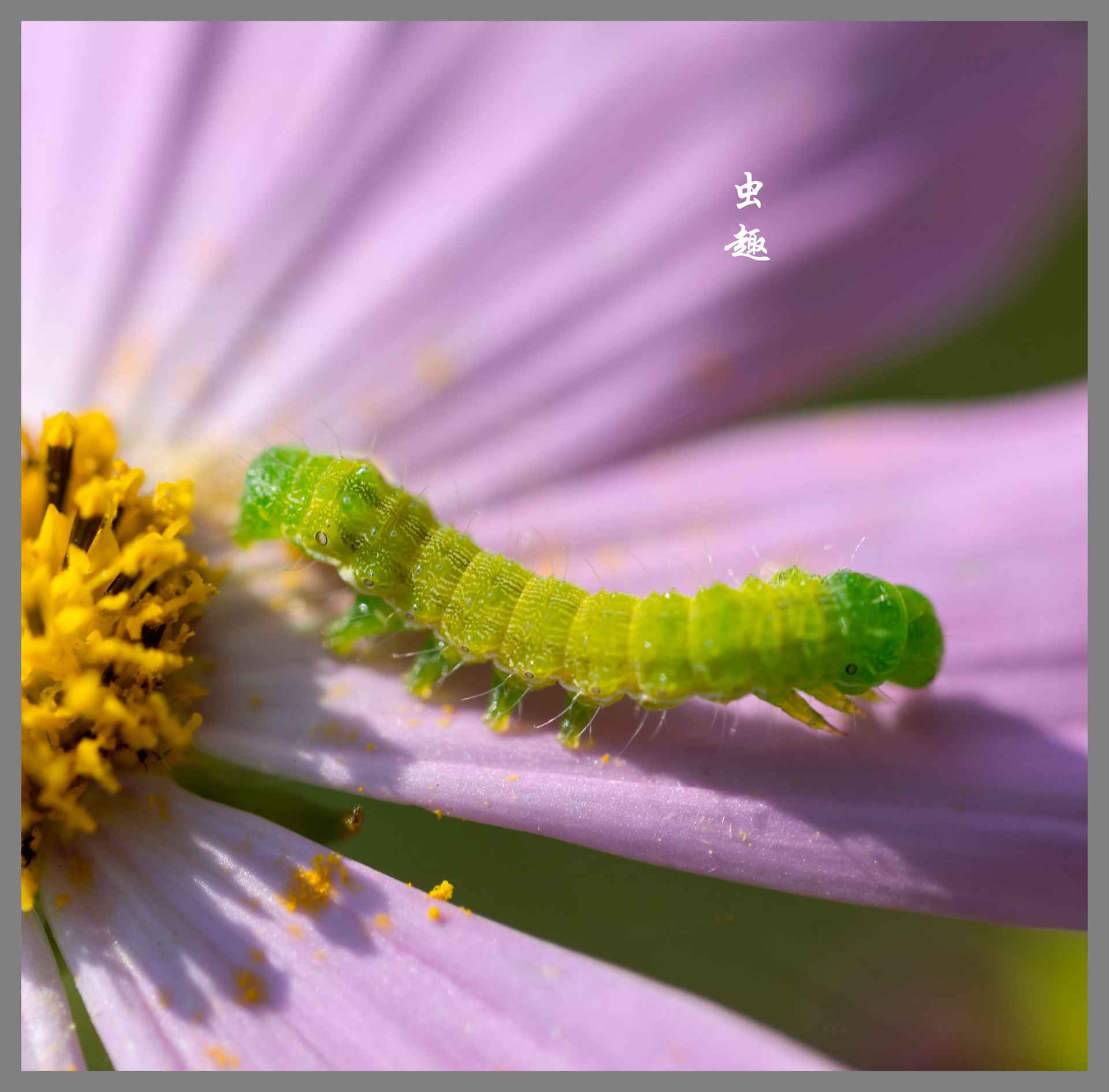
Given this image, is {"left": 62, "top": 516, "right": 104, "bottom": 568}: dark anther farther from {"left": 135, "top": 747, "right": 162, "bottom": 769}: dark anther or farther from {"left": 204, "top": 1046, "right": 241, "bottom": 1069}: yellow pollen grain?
{"left": 204, "top": 1046, "right": 241, "bottom": 1069}: yellow pollen grain

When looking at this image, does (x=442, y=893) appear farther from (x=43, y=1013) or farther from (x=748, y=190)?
(x=748, y=190)

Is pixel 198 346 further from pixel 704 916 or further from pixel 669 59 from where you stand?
pixel 704 916

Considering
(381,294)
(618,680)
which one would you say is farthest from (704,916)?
(381,294)

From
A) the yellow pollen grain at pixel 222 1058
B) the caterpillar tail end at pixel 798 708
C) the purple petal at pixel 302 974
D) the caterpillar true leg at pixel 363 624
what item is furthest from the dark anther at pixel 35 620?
the caterpillar tail end at pixel 798 708

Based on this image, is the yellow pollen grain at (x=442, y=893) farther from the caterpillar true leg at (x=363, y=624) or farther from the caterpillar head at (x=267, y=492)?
the caterpillar head at (x=267, y=492)

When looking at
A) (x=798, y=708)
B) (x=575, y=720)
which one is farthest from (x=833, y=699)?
(x=575, y=720)

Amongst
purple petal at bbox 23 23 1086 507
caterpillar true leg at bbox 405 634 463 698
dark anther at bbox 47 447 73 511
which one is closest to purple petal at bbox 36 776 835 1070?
caterpillar true leg at bbox 405 634 463 698
